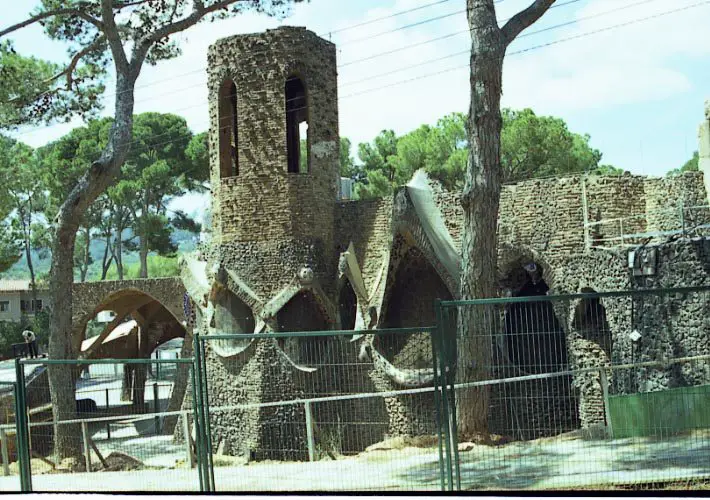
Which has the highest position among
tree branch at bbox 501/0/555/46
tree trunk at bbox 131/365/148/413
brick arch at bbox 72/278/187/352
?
tree branch at bbox 501/0/555/46

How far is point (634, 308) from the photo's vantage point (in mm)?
13938

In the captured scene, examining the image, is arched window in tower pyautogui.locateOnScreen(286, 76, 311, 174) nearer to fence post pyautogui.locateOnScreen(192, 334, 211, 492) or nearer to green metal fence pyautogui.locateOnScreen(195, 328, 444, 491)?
green metal fence pyautogui.locateOnScreen(195, 328, 444, 491)

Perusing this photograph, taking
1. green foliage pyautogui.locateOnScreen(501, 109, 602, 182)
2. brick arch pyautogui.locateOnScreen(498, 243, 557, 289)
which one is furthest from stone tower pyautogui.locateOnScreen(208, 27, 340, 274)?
green foliage pyautogui.locateOnScreen(501, 109, 602, 182)

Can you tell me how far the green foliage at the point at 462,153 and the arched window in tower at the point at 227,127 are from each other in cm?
831

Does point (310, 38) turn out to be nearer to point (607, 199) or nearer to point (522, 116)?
point (607, 199)

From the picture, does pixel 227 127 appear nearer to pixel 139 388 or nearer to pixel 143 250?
pixel 139 388

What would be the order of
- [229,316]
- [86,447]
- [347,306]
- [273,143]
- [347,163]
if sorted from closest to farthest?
[86,447], [273,143], [229,316], [347,306], [347,163]

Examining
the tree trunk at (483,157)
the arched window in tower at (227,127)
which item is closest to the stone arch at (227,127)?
the arched window in tower at (227,127)

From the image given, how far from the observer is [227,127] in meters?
18.7

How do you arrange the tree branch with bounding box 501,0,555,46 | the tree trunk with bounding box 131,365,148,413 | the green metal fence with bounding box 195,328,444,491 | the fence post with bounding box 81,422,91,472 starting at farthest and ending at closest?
the tree branch with bounding box 501,0,555,46 < the fence post with bounding box 81,422,91,472 < the tree trunk with bounding box 131,365,148,413 < the green metal fence with bounding box 195,328,444,491

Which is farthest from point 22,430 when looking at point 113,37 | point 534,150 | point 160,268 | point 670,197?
point 160,268

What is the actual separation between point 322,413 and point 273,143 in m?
6.40

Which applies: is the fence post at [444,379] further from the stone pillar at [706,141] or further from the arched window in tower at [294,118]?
the arched window in tower at [294,118]

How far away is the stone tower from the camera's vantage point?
17.5m
